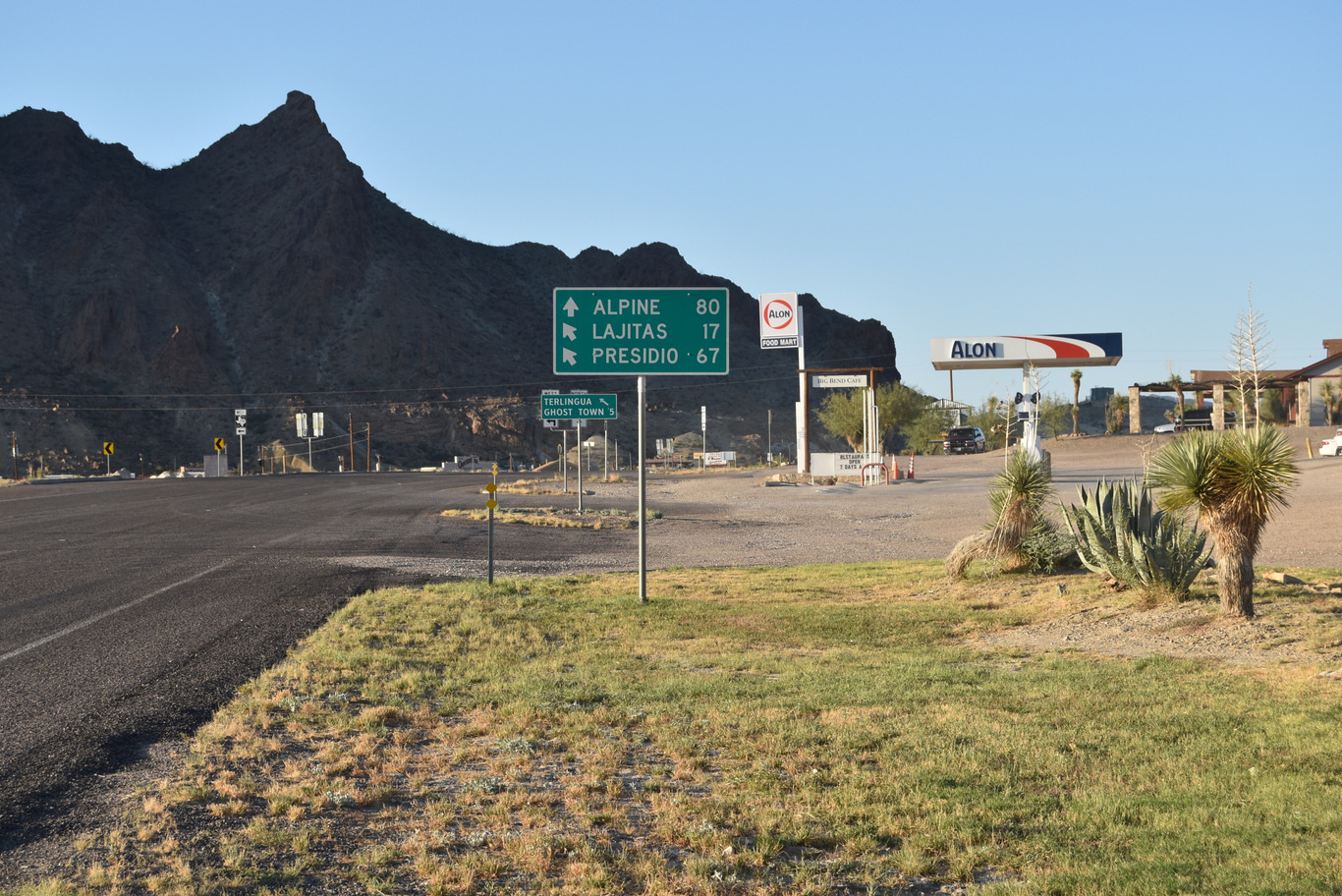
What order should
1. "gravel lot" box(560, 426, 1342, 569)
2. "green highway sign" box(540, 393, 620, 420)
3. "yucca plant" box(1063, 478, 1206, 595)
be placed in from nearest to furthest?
"yucca plant" box(1063, 478, 1206, 595), "gravel lot" box(560, 426, 1342, 569), "green highway sign" box(540, 393, 620, 420)

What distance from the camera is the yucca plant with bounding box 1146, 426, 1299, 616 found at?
28.2 feet

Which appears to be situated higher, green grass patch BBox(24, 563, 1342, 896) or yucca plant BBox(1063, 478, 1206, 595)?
yucca plant BBox(1063, 478, 1206, 595)

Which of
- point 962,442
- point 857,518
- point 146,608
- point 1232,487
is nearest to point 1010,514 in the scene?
point 1232,487

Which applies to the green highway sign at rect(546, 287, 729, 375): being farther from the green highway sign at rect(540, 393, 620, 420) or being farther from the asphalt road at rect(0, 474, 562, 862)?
the green highway sign at rect(540, 393, 620, 420)

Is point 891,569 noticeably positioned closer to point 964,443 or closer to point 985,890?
point 985,890

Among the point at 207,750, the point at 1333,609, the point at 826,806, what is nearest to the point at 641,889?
the point at 826,806

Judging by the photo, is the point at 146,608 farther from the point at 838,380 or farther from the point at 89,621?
the point at 838,380

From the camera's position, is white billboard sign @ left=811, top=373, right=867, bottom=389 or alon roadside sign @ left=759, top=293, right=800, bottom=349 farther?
alon roadside sign @ left=759, top=293, right=800, bottom=349

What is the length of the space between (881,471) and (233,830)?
4088 centimetres

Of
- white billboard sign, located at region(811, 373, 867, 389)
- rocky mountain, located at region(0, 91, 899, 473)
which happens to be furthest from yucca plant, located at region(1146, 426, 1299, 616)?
rocky mountain, located at region(0, 91, 899, 473)

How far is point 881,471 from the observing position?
145 feet

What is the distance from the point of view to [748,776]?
18.2 ft

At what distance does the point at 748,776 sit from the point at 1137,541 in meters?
6.48

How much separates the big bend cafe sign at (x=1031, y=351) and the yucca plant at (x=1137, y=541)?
23.5 meters
